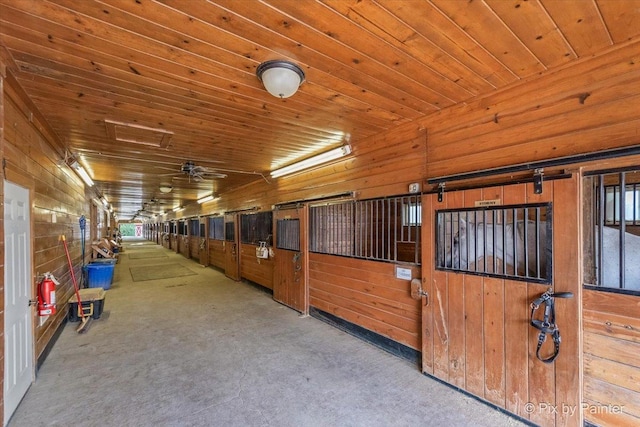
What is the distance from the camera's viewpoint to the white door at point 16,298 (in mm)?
2125

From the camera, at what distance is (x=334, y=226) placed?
441 cm

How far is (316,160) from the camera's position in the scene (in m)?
4.32

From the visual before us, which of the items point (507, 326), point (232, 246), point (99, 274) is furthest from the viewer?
point (232, 246)

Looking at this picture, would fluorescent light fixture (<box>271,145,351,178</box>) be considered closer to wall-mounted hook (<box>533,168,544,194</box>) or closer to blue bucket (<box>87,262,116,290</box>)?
wall-mounted hook (<box>533,168,544,194</box>)

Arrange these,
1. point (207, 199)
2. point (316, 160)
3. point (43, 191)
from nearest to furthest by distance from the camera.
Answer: point (43, 191)
point (316, 160)
point (207, 199)

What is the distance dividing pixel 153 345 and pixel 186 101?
2935mm

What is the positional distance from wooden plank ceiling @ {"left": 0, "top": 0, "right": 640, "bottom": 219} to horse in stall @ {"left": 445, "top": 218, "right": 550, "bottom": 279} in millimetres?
1141

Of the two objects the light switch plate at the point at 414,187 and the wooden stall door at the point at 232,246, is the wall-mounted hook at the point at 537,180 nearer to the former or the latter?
the light switch plate at the point at 414,187

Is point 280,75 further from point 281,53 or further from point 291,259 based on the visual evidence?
point 291,259

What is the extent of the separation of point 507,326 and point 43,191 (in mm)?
4845

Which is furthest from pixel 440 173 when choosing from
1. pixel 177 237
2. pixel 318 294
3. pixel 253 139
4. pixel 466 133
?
pixel 177 237

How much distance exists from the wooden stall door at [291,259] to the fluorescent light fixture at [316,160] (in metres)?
0.69

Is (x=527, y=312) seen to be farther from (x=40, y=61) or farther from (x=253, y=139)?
(x=40, y=61)

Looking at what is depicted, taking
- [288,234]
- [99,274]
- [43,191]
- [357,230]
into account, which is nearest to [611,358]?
[357,230]
